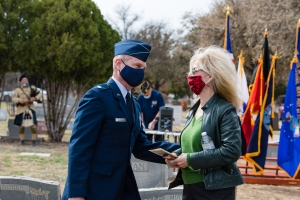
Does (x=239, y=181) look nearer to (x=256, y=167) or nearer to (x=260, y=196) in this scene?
(x=260, y=196)

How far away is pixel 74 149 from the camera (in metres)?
3.47

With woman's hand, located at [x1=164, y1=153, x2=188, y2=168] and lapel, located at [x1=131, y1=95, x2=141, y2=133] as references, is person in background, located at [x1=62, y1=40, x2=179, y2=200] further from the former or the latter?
woman's hand, located at [x1=164, y1=153, x2=188, y2=168]

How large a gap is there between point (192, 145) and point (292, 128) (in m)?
5.75

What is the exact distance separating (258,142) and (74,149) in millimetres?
6273

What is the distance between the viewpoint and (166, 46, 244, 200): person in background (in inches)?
133

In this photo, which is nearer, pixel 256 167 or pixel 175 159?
pixel 175 159

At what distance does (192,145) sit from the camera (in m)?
3.54

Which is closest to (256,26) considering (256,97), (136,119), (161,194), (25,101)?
(25,101)

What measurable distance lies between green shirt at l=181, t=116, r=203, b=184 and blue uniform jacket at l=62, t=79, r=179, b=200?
39 centimetres

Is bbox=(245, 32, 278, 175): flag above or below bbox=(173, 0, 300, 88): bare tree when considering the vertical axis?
below

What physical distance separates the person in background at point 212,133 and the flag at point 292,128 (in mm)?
5492

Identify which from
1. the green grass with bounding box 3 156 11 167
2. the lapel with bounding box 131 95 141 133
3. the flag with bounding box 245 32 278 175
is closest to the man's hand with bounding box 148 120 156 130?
the flag with bounding box 245 32 278 175

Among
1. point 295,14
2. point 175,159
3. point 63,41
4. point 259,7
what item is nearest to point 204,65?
point 175,159

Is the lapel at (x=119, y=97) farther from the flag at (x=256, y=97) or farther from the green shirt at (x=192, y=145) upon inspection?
the flag at (x=256, y=97)
